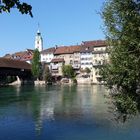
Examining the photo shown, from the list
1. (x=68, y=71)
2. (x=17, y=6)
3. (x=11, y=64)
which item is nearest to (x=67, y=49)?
(x=68, y=71)

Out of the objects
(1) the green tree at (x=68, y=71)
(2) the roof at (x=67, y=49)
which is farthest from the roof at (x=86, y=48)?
(1) the green tree at (x=68, y=71)

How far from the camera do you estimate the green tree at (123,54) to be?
12117 mm

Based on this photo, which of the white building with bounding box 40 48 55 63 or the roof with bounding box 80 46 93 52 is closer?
the roof with bounding box 80 46 93 52

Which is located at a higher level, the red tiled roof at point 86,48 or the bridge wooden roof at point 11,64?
the red tiled roof at point 86,48

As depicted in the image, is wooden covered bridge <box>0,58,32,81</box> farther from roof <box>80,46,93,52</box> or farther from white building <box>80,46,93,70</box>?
roof <box>80,46,93,52</box>

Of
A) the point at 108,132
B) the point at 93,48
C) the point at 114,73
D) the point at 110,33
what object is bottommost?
the point at 108,132

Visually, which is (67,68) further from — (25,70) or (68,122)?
(68,122)

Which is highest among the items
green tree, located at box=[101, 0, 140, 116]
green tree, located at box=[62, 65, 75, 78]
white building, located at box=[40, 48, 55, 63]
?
white building, located at box=[40, 48, 55, 63]

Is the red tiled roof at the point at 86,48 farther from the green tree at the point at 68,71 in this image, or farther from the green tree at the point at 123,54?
the green tree at the point at 123,54

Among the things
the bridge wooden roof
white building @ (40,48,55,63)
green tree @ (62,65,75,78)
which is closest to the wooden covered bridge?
the bridge wooden roof

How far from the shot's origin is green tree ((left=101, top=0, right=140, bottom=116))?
39.8 ft

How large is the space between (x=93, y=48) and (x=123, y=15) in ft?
395

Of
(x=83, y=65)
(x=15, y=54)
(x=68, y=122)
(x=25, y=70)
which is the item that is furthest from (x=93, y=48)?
(x=68, y=122)

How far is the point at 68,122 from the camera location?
28375 millimetres
